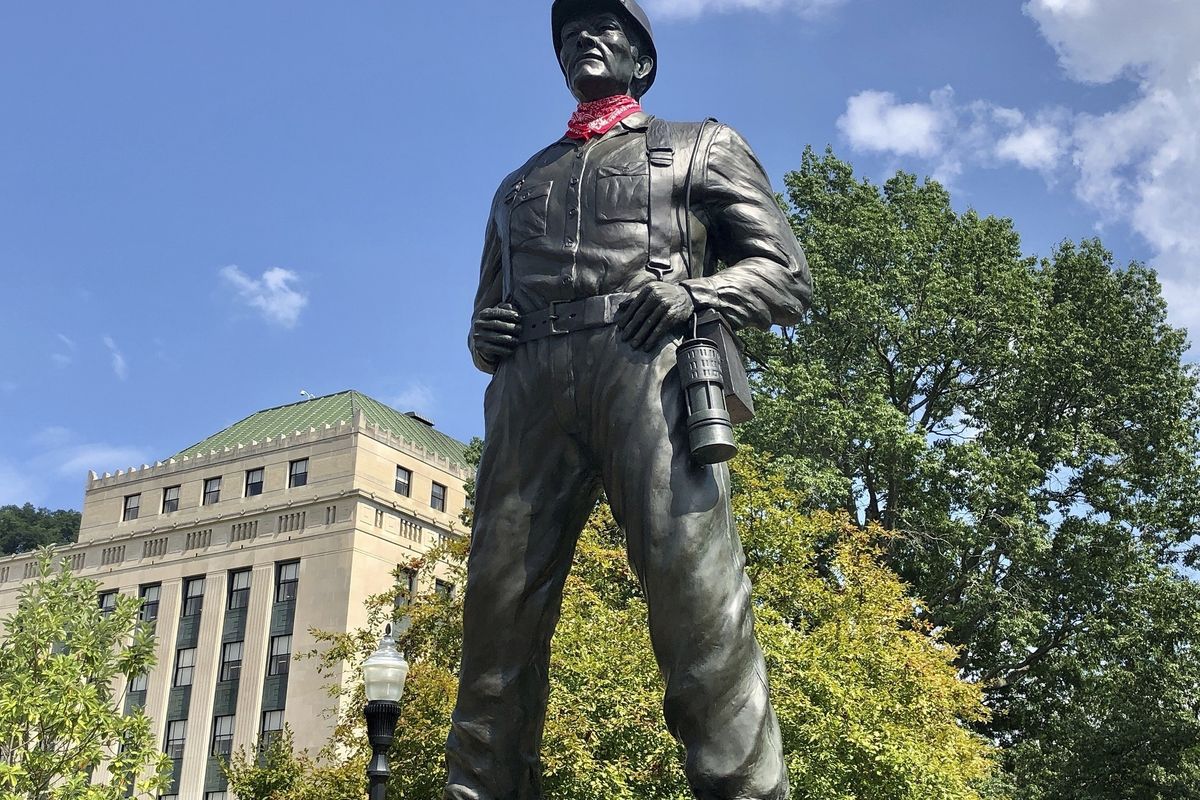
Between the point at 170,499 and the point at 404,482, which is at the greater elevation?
the point at 170,499

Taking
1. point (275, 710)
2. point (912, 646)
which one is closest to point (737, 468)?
point (912, 646)

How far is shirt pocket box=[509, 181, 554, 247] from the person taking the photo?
4.96m

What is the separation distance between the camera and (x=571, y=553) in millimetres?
4801

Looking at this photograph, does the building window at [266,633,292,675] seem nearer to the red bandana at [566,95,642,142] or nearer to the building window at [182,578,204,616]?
the building window at [182,578,204,616]

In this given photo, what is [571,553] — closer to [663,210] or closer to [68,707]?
[663,210]

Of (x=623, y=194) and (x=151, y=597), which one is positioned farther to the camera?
(x=151, y=597)

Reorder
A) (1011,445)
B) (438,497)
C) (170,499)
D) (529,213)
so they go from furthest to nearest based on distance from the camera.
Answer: (170,499) → (438,497) → (1011,445) → (529,213)

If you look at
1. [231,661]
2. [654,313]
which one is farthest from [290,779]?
[231,661]

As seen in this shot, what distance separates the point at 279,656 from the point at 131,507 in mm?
13584

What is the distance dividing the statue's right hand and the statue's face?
99cm

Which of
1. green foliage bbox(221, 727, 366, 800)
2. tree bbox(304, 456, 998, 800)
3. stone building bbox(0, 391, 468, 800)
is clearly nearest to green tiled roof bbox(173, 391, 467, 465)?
stone building bbox(0, 391, 468, 800)

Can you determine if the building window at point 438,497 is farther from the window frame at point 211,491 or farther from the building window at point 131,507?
the building window at point 131,507

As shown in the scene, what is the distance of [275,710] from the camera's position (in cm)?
4709

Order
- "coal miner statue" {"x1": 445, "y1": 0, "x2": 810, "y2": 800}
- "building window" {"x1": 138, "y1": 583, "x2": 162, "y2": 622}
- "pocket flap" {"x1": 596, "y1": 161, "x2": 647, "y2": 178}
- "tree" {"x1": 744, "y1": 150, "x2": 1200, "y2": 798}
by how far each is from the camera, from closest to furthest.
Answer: "coal miner statue" {"x1": 445, "y1": 0, "x2": 810, "y2": 800}, "pocket flap" {"x1": 596, "y1": 161, "x2": 647, "y2": 178}, "tree" {"x1": 744, "y1": 150, "x2": 1200, "y2": 798}, "building window" {"x1": 138, "y1": 583, "x2": 162, "y2": 622}
